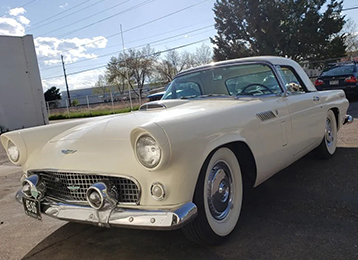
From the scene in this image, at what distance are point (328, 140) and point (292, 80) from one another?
1185 mm

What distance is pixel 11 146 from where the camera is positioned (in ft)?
9.58

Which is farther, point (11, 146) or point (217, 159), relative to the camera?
point (11, 146)

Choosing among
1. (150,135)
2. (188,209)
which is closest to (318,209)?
(188,209)

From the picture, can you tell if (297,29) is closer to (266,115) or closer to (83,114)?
(83,114)

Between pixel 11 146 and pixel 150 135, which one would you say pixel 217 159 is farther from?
pixel 11 146

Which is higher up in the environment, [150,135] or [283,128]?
[150,135]

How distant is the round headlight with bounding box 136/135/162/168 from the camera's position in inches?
78.8

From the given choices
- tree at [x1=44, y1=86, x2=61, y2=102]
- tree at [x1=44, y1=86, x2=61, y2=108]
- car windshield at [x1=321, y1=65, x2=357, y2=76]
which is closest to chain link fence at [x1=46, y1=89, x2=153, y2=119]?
tree at [x1=44, y1=86, x2=61, y2=108]

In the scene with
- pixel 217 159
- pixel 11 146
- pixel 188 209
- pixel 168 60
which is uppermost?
pixel 168 60

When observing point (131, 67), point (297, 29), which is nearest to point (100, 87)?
point (131, 67)

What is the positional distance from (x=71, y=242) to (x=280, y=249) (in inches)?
69.0

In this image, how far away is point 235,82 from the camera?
352cm

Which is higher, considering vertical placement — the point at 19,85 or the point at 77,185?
the point at 19,85

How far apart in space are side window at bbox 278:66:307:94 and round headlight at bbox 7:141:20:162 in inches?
114
